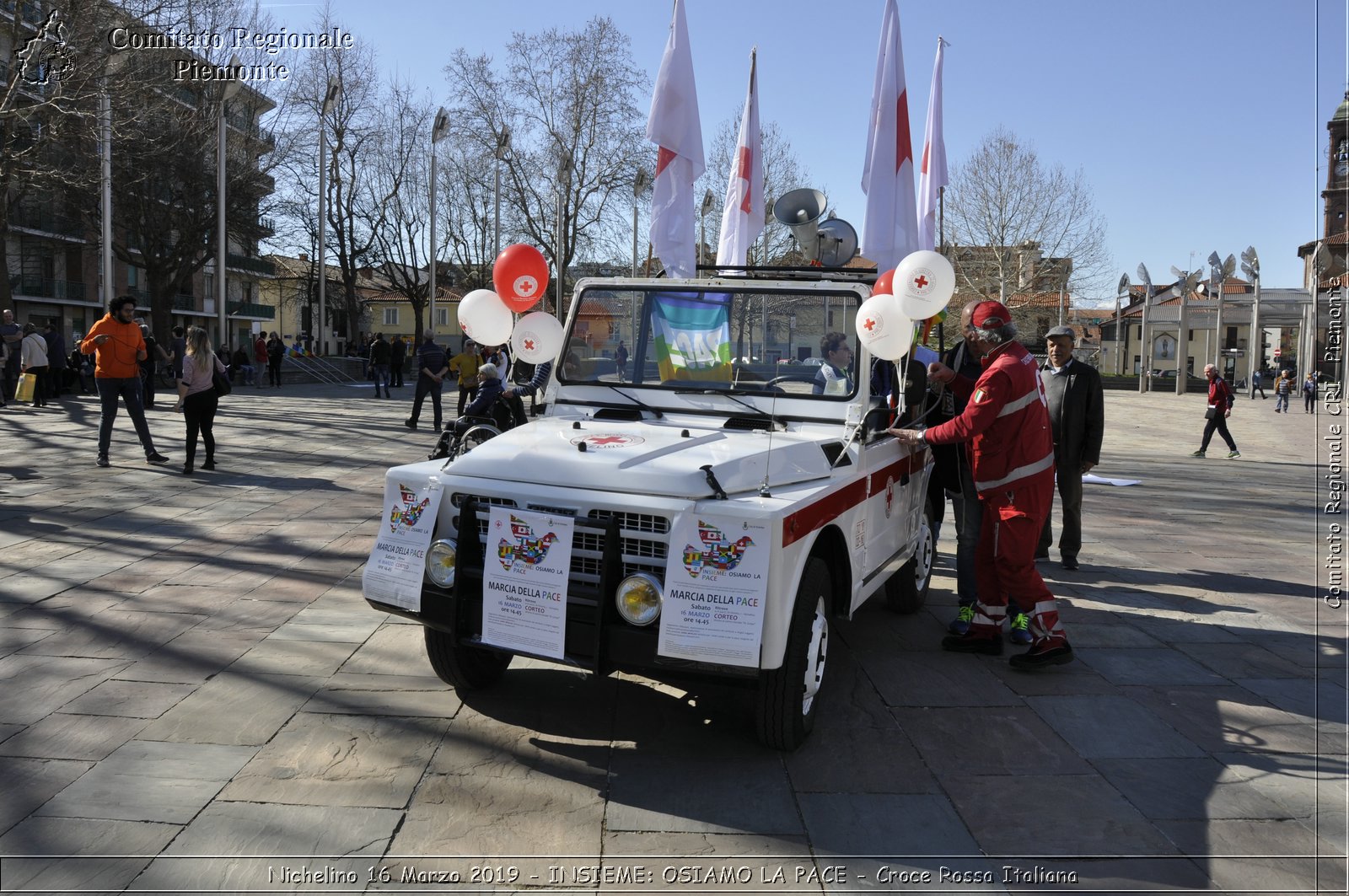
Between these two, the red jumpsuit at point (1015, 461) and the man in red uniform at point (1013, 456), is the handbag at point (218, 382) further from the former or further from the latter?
the red jumpsuit at point (1015, 461)

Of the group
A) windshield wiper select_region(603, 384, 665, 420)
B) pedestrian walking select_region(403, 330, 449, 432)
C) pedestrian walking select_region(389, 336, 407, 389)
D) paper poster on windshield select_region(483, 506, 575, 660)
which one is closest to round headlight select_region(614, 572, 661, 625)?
paper poster on windshield select_region(483, 506, 575, 660)

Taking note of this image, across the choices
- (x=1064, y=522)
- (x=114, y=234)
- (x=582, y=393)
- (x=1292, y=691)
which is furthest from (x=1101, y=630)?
(x=114, y=234)

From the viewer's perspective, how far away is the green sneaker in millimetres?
5965

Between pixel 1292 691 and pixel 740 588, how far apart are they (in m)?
3.48

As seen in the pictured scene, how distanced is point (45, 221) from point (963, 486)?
51.6 m

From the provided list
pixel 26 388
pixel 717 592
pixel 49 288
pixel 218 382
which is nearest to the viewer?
pixel 717 592

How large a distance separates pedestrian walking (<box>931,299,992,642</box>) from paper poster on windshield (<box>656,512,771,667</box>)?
2.46 m

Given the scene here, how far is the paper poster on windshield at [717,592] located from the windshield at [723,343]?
1740 millimetres

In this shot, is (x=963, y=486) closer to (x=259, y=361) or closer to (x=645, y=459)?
(x=645, y=459)

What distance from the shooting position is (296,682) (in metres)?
4.93

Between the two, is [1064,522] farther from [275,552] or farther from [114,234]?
[114,234]

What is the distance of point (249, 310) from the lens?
64000 millimetres

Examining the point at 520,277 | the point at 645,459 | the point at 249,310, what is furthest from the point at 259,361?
the point at 249,310

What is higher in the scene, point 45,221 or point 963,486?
point 45,221
